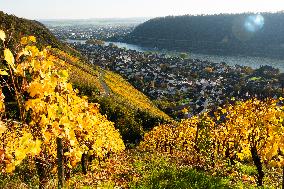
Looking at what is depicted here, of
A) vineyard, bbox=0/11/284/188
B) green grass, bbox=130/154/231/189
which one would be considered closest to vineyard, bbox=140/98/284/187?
vineyard, bbox=0/11/284/188

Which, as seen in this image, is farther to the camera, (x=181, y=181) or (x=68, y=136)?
(x=181, y=181)

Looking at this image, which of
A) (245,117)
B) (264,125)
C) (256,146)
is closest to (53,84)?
(264,125)

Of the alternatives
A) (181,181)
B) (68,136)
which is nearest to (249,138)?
(181,181)

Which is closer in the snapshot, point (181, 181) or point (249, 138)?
point (181, 181)

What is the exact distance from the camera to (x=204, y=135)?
27.3 metres

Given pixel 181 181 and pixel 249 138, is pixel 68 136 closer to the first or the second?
pixel 181 181

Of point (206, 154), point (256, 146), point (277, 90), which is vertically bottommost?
point (277, 90)

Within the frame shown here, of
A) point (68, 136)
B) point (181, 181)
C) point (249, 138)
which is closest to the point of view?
point (68, 136)

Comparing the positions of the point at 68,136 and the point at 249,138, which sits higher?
the point at 68,136

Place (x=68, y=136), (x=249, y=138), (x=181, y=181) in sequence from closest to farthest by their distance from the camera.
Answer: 1. (x=68, y=136)
2. (x=181, y=181)
3. (x=249, y=138)

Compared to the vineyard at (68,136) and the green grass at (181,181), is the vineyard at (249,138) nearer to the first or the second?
the vineyard at (68,136)

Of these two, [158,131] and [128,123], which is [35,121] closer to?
[158,131]

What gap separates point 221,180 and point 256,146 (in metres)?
7.69

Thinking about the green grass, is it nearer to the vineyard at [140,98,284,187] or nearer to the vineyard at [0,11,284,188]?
the vineyard at [0,11,284,188]
